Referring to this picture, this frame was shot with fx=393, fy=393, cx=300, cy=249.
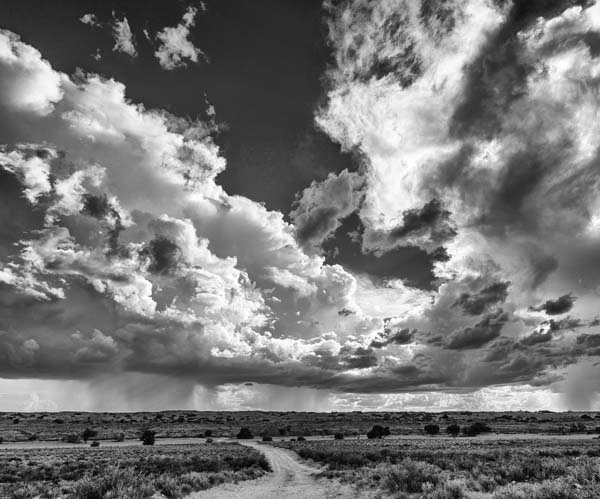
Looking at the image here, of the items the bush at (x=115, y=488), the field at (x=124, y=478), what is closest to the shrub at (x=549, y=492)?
the bush at (x=115, y=488)

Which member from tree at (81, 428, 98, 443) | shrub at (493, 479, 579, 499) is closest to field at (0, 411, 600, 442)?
tree at (81, 428, 98, 443)

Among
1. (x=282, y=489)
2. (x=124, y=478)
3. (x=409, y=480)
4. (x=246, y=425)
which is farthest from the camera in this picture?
(x=246, y=425)

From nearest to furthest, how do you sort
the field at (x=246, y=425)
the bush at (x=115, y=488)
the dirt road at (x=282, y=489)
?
the bush at (x=115, y=488)
the dirt road at (x=282, y=489)
the field at (x=246, y=425)

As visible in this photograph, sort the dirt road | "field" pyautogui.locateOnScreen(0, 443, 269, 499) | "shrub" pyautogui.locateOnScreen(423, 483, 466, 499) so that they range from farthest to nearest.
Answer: the dirt road
"field" pyautogui.locateOnScreen(0, 443, 269, 499)
"shrub" pyautogui.locateOnScreen(423, 483, 466, 499)

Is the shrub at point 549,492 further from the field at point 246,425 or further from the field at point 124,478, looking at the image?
the field at point 246,425

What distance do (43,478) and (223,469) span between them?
12.2 m

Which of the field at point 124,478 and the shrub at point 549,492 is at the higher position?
the shrub at point 549,492

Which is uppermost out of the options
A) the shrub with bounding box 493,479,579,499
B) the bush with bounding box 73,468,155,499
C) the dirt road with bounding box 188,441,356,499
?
the shrub with bounding box 493,479,579,499

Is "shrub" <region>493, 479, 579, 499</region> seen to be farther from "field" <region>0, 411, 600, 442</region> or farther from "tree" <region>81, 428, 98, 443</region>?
"tree" <region>81, 428, 98, 443</region>

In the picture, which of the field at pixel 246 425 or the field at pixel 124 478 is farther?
the field at pixel 246 425

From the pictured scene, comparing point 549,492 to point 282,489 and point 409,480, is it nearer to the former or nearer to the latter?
point 409,480

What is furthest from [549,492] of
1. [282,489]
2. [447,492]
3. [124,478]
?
[124,478]

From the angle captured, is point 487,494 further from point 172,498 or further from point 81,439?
point 81,439

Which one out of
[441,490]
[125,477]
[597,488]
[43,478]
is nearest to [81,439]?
[43,478]
